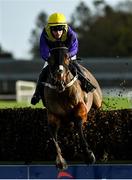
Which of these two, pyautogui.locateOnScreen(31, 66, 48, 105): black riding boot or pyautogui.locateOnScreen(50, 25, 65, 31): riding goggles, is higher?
pyautogui.locateOnScreen(50, 25, 65, 31): riding goggles

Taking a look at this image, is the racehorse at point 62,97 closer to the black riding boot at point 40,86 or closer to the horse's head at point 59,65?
the horse's head at point 59,65

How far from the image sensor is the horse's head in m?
8.05

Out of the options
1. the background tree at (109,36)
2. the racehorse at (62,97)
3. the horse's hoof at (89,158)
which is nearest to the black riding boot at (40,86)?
the racehorse at (62,97)

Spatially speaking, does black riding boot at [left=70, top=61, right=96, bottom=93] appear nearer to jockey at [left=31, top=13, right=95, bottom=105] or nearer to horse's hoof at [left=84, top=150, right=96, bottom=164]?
jockey at [left=31, top=13, right=95, bottom=105]

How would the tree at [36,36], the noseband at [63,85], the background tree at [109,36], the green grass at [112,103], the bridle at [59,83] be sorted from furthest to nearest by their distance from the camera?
the tree at [36,36] → the background tree at [109,36] → the green grass at [112,103] → the noseband at [63,85] → the bridle at [59,83]

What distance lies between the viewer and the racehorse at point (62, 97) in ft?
26.7

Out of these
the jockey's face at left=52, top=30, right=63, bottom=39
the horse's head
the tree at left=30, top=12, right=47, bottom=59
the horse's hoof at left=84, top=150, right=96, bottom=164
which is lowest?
the tree at left=30, top=12, right=47, bottom=59

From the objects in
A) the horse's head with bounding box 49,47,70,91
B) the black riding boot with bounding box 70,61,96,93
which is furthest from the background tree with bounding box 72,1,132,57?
the horse's head with bounding box 49,47,70,91

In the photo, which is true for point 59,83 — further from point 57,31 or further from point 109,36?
point 109,36

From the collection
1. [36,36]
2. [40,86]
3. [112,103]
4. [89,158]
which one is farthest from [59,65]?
[36,36]

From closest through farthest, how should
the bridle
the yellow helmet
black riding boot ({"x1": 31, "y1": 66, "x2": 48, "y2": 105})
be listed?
the bridle → the yellow helmet → black riding boot ({"x1": 31, "y1": 66, "x2": 48, "y2": 105})

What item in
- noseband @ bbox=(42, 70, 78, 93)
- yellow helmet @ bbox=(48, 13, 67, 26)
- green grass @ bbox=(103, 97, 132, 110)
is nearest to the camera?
noseband @ bbox=(42, 70, 78, 93)

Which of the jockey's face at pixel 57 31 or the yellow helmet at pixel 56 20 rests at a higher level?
the yellow helmet at pixel 56 20

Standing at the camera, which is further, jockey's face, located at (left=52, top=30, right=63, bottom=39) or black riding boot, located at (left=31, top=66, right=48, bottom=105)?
black riding boot, located at (left=31, top=66, right=48, bottom=105)
